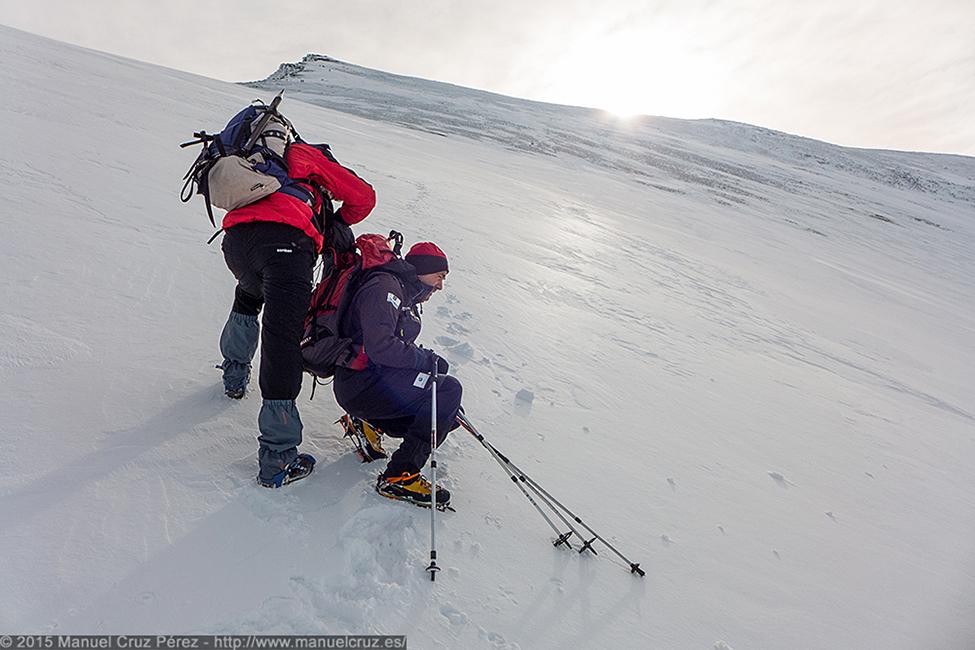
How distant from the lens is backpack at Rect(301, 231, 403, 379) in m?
2.77

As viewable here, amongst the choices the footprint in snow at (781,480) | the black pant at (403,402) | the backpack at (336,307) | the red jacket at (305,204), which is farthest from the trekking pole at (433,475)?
the footprint in snow at (781,480)

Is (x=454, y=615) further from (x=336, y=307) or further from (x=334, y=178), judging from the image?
(x=334, y=178)

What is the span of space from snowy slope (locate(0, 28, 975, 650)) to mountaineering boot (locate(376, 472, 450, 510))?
0.29ft

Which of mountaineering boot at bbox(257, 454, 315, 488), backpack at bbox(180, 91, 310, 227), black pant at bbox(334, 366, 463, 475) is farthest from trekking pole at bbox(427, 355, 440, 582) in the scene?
backpack at bbox(180, 91, 310, 227)

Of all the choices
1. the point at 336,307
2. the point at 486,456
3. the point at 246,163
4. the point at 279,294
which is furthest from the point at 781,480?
the point at 246,163

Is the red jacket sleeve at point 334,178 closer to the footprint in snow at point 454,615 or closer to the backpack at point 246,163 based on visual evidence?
the backpack at point 246,163

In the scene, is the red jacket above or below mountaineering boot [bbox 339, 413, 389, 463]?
above

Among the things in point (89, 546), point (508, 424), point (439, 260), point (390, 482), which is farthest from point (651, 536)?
point (89, 546)

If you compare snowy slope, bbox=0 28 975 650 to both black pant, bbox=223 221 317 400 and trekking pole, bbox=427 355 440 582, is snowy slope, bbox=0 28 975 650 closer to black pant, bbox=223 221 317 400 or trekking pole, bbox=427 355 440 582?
trekking pole, bbox=427 355 440 582

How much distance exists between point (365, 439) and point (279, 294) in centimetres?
99

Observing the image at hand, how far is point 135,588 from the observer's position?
1988 mm

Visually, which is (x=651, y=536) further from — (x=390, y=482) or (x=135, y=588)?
(x=135, y=588)

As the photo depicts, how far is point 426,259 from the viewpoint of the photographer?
9.59 ft

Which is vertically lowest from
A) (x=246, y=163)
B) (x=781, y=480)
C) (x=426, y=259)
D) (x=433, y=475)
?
(x=781, y=480)
